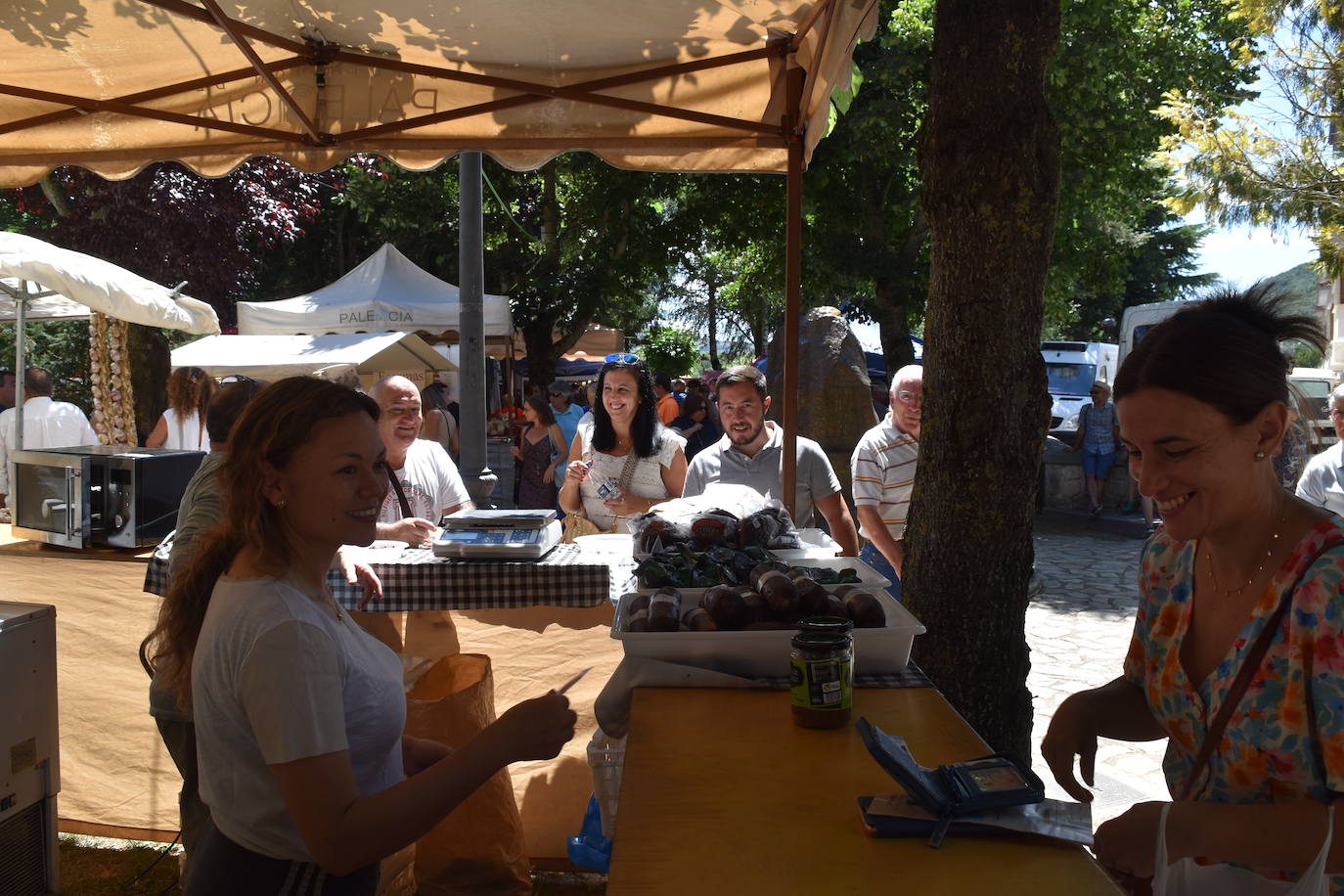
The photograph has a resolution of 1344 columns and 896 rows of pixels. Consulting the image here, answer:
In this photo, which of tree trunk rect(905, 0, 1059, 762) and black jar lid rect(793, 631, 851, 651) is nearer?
black jar lid rect(793, 631, 851, 651)

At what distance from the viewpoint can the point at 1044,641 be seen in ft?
25.3

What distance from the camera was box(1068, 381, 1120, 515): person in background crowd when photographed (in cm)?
1387

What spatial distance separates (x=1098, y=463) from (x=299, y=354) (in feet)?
35.6

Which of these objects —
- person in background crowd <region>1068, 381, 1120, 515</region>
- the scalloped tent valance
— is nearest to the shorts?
person in background crowd <region>1068, 381, 1120, 515</region>

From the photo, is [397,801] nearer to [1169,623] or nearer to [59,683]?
[1169,623]

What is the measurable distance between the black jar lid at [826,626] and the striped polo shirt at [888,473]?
341 cm

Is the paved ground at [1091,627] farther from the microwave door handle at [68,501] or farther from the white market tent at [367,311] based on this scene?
the white market tent at [367,311]

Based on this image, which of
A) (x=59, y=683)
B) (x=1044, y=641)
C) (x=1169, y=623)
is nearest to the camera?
(x=1169, y=623)

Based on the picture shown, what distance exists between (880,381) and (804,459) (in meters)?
17.7

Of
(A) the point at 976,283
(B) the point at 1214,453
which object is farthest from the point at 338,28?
(B) the point at 1214,453

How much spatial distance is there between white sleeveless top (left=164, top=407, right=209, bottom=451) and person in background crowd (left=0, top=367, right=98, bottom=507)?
979mm

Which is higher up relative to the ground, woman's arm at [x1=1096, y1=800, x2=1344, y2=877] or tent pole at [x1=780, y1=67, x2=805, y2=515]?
tent pole at [x1=780, y1=67, x2=805, y2=515]

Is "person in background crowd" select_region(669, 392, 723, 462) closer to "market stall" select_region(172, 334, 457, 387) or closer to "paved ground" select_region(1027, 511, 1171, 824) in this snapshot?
"market stall" select_region(172, 334, 457, 387)

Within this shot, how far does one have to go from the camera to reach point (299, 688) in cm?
177
